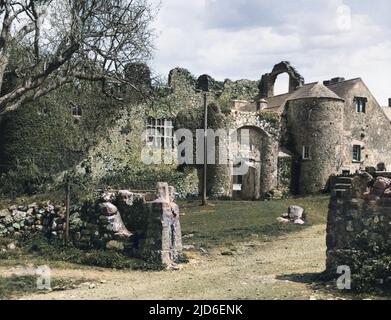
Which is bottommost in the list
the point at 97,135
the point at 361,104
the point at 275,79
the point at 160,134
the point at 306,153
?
the point at 306,153

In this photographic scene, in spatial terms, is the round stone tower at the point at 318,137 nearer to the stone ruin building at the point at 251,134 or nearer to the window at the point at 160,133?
the stone ruin building at the point at 251,134

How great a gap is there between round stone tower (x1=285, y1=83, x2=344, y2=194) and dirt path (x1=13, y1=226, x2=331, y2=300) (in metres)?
16.5

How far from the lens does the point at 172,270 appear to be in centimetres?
1411

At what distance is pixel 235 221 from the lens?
21328 millimetres

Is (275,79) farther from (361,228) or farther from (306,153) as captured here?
(361,228)

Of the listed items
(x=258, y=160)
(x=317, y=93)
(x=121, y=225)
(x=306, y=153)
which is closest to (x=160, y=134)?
(x=258, y=160)

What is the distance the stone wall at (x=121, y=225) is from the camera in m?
14.6

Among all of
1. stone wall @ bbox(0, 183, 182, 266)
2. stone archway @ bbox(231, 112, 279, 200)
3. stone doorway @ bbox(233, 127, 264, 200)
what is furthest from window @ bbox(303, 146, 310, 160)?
stone wall @ bbox(0, 183, 182, 266)

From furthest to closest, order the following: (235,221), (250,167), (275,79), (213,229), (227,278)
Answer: (275,79) → (250,167) → (235,221) → (213,229) → (227,278)

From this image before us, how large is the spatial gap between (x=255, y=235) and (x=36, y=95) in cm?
909

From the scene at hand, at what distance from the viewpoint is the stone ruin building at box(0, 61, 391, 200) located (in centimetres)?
2725

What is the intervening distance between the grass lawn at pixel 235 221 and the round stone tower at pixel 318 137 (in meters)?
6.06

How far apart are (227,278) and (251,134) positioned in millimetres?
21368
